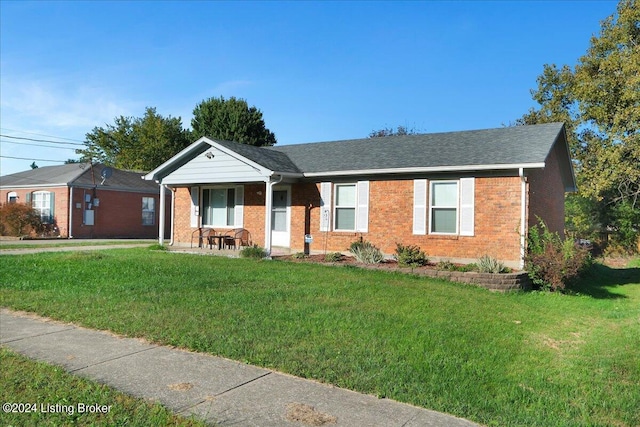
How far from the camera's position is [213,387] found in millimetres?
4668

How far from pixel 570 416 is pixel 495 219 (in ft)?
32.4

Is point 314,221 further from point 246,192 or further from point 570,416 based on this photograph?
point 570,416

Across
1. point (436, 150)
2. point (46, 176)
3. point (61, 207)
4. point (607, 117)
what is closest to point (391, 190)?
point (436, 150)

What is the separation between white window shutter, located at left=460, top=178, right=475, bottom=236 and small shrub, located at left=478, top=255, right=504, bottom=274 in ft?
4.67

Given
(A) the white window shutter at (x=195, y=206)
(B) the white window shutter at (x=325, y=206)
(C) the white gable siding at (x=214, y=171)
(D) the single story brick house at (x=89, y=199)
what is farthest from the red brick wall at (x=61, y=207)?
(B) the white window shutter at (x=325, y=206)

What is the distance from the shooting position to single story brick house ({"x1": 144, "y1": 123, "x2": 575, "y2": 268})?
13.8m

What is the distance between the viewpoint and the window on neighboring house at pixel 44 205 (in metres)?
A: 29.3

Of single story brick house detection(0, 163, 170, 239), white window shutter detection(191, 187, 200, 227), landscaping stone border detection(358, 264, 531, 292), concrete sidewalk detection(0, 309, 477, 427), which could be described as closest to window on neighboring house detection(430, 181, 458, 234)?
landscaping stone border detection(358, 264, 531, 292)

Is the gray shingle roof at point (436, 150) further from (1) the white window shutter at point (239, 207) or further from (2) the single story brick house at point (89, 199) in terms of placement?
(2) the single story brick house at point (89, 199)

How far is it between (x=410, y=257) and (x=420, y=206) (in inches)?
76.2

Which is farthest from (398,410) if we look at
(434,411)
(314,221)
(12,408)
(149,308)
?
(314,221)

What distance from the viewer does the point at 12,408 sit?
4137 millimetres

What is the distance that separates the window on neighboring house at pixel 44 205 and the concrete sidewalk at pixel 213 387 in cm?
2595

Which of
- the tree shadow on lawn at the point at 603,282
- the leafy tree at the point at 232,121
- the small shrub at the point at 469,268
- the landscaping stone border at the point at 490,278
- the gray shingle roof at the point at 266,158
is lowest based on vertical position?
the tree shadow on lawn at the point at 603,282
